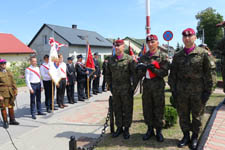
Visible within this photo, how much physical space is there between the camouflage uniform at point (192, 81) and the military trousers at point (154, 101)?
254 millimetres

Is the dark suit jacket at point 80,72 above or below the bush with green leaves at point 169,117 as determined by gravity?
above

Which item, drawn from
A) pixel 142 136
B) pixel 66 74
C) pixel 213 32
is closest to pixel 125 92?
pixel 142 136

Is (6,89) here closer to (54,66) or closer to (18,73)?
(54,66)

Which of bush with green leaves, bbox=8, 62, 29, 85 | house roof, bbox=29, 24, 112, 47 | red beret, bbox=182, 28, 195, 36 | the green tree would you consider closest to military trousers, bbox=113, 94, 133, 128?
red beret, bbox=182, 28, 195, 36

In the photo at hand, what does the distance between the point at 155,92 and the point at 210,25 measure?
46.3 metres

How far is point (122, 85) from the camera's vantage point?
403cm

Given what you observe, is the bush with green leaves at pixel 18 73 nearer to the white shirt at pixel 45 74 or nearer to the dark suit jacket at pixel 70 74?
the dark suit jacket at pixel 70 74

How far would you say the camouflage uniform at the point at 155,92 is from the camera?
3.67 m

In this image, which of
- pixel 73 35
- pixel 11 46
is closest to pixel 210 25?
pixel 73 35

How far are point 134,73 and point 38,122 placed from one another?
3.54m

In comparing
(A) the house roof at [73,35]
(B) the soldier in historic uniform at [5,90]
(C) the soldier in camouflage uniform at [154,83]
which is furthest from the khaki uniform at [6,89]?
(A) the house roof at [73,35]

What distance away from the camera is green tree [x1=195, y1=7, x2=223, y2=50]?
42406 millimetres

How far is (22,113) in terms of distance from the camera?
23.1 ft

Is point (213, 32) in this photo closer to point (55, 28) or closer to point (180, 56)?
point (55, 28)
